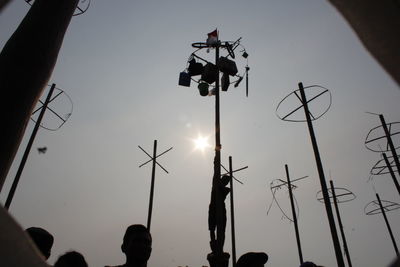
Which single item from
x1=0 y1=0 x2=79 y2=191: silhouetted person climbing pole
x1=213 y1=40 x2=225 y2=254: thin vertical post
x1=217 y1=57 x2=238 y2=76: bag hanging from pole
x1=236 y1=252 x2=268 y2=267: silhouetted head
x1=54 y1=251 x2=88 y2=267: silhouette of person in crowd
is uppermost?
x1=217 y1=57 x2=238 y2=76: bag hanging from pole

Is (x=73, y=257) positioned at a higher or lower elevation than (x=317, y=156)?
lower

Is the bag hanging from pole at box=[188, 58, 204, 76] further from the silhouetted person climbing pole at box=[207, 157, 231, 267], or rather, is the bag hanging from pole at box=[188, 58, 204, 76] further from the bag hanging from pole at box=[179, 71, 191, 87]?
the silhouetted person climbing pole at box=[207, 157, 231, 267]

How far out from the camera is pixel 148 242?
3564mm

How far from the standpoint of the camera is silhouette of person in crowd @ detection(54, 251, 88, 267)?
325 cm

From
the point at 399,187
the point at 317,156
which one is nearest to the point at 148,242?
the point at 317,156

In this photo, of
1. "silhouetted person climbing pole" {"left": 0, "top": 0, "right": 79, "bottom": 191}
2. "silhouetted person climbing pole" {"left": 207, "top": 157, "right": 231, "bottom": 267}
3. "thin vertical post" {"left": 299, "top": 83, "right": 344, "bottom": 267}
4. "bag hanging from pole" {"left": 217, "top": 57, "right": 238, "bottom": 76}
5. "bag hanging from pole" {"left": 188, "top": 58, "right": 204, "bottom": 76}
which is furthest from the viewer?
"bag hanging from pole" {"left": 188, "top": 58, "right": 204, "bottom": 76}

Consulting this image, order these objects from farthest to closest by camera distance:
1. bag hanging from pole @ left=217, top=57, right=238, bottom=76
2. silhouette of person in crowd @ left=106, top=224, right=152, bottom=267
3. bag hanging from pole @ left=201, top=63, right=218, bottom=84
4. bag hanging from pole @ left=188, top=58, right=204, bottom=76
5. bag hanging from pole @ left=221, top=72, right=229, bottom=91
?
bag hanging from pole @ left=188, top=58, right=204, bottom=76, bag hanging from pole @ left=221, top=72, right=229, bottom=91, bag hanging from pole @ left=217, top=57, right=238, bottom=76, bag hanging from pole @ left=201, top=63, right=218, bottom=84, silhouette of person in crowd @ left=106, top=224, right=152, bottom=267

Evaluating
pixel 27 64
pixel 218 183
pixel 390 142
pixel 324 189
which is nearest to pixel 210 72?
pixel 218 183

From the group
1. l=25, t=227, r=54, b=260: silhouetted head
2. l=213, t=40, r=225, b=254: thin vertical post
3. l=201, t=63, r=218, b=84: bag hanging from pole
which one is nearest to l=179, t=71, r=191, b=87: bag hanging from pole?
l=201, t=63, r=218, b=84: bag hanging from pole

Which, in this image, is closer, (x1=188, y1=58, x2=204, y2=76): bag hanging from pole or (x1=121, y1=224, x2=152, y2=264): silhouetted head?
(x1=121, y1=224, x2=152, y2=264): silhouetted head

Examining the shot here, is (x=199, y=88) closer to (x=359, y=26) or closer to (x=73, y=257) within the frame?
(x=73, y=257)

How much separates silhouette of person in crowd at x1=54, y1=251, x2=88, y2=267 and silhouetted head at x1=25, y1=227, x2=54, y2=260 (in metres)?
0.22

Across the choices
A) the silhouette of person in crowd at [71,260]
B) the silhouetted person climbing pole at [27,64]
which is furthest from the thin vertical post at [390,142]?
the silhouetted person climbing pole at [27,64]

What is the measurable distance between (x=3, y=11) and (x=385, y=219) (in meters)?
28.1
